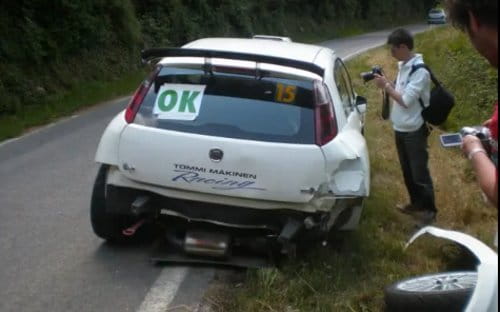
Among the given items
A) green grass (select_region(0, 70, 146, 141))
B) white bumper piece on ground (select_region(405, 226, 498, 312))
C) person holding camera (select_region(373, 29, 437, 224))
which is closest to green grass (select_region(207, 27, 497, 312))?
person holding camera (select_region(373, 29, 437, 224))

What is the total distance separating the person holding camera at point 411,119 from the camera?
6.34m

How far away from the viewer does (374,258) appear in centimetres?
557

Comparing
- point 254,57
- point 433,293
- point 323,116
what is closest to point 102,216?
point 254,57

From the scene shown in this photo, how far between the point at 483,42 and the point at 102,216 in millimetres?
4062

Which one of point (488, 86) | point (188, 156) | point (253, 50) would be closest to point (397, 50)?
point (253, 50)

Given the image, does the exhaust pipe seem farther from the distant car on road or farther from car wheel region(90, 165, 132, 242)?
the distant car on road

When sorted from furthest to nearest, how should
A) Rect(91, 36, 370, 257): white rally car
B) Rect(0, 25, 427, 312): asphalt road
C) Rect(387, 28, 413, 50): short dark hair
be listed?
Rect(387, 28, 413, 50): short dark hair → Rect(91, 36, 370, 257): white rally car → Rect(0, 25, 427, 312): asphalt road

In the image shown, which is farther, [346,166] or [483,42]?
[346,166]

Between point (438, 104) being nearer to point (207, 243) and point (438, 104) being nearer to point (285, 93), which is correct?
point (285, 93)

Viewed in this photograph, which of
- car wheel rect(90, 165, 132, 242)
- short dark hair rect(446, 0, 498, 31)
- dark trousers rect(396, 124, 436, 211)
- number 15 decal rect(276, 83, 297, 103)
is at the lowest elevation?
dark trousers rect(396, 124, 436, 211)

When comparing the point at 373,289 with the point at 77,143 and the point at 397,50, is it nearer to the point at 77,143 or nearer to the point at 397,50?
the point at 397,50

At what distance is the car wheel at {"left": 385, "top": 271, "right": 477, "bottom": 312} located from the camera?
12.9 ft

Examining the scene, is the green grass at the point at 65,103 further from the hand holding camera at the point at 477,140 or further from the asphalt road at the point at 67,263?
the hand holding camera at the point at 477,140

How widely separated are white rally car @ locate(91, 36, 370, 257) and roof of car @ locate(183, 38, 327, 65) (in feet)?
0.38
